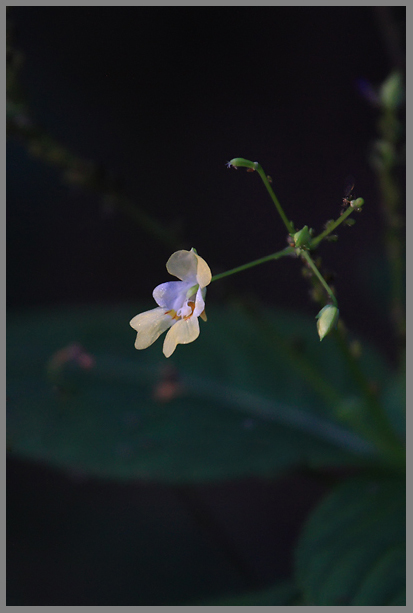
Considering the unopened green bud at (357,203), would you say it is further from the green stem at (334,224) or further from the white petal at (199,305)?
the white petal at (199,305)

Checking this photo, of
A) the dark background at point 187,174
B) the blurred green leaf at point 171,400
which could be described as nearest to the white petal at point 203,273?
the blurred green leaf at point 171,400

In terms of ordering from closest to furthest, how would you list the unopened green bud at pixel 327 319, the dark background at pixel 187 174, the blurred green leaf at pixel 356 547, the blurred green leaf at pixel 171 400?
the unopened green bud at pixel 327 319
the blurred green leaf at pixel 356 547
the blurred green leaf at pixel 171 400
the dark background at pixel 187 174

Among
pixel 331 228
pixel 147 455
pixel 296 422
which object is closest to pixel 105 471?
pixel 147 455

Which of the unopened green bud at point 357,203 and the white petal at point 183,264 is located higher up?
the white petal at point 183,264

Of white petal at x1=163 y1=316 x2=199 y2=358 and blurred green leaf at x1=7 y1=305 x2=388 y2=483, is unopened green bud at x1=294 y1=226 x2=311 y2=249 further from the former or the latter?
blurred green leaf at x1=7 y1=305 x2=388 y2=483

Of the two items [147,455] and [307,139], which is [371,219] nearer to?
[307,139]

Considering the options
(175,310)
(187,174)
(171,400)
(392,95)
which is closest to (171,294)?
(175,310)

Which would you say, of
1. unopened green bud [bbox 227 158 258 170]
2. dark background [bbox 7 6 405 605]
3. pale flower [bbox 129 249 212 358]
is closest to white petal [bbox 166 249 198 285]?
pale flower [bbox 129 249 212 358]

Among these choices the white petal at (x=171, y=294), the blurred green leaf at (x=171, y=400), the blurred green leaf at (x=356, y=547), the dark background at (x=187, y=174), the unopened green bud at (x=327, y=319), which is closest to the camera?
the unopened green bud at (x=327, y=319)
